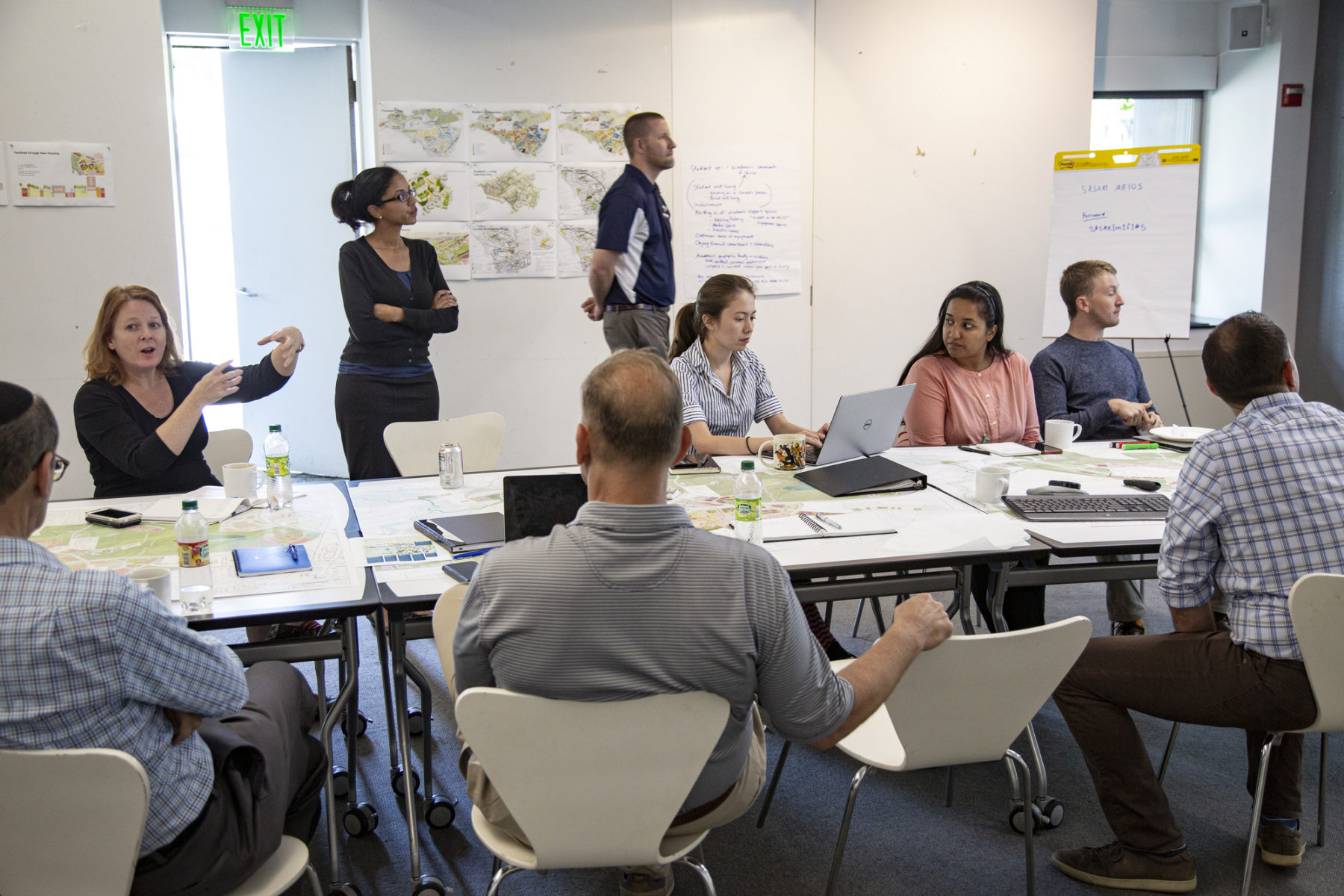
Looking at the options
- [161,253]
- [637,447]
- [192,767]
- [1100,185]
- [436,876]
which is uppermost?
[1100,185]

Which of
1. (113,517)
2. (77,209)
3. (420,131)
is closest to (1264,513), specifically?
(113,517)

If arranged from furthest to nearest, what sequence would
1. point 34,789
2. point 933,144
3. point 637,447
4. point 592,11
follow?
point 933,144, point 592,11, point 637,447, point 34,789

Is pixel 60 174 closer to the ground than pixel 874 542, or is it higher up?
higher up

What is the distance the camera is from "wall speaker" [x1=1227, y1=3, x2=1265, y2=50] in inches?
217

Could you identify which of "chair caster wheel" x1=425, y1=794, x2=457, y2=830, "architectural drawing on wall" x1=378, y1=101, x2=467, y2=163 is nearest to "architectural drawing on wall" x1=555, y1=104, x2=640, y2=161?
"architectural drawing on wall" x1=378, y1=101, x2=467, y2=163

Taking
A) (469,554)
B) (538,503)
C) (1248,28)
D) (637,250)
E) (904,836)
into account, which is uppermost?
(1248,28)

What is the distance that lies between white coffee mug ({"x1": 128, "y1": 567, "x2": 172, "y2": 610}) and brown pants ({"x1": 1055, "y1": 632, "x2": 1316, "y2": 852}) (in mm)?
1761

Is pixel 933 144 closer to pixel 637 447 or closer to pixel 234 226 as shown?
pixel 234 226

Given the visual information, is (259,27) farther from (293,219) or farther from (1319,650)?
(1319,650)

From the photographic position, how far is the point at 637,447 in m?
1.41

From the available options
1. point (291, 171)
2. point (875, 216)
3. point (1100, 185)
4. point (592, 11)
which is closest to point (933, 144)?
point (875, 216)

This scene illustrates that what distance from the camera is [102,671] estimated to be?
1.34m

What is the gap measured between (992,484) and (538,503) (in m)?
1.21

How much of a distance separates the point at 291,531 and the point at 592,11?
3.48m
